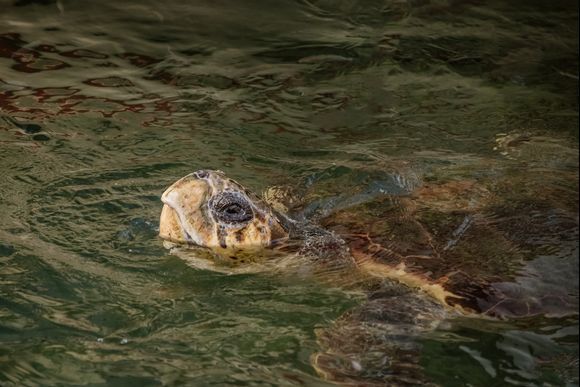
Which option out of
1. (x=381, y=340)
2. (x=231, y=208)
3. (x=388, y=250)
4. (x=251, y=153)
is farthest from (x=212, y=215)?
(x=251, y=153)

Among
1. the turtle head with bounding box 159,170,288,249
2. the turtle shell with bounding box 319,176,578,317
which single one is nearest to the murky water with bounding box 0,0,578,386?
the turtle shell with bounding box 319,176,578,317

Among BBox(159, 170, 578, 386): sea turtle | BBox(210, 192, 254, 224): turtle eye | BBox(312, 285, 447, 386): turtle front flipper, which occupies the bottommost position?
BBox(312, 285, 447, 386): turtle front flipper

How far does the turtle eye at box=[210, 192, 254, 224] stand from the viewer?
3992 mm

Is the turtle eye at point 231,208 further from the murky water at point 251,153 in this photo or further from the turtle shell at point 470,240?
the turtle shell at point 470,240

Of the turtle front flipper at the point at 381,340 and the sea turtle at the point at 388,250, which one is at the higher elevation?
the sea turtle at the point at 388,250

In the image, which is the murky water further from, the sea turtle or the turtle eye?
the turtle eye

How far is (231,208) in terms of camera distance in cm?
403

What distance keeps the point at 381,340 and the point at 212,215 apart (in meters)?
1.08

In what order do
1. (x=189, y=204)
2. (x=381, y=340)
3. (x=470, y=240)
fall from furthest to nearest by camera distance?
1. (x=470, y=240)
2. (x=189, y=204)
3. (x=381, y=340)

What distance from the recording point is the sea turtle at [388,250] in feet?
12.4

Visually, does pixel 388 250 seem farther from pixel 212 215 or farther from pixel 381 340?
pixel 212 215

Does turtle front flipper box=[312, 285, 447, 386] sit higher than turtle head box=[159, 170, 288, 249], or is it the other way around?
turtle head box=[159, 170, 288, 249]

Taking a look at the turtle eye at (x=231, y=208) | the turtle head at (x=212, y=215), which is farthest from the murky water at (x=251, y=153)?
the turtle eye at (x=231, y=208)

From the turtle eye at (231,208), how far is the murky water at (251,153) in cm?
34
